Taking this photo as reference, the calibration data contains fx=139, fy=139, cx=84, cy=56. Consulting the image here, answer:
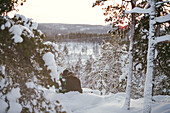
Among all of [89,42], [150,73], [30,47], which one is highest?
[30,47]

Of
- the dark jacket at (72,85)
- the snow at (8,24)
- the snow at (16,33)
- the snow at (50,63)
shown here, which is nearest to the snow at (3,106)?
the snow at (50,63)

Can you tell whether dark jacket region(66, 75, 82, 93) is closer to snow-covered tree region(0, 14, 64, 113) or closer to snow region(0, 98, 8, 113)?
snow-covered tree region(0, 14, 64, 113)

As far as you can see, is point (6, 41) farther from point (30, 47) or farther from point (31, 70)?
point (31, 70)

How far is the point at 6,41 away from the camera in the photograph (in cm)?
331

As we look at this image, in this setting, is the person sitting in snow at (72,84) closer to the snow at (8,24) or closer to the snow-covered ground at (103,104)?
the snow-covered ground at (103,104)

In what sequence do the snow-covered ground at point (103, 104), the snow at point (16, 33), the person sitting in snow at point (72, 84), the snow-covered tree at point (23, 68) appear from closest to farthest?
the snow at point (16, 33), the snow-covered tree at point (23, 68), the snow-covered ground at point (103, 104), the person sitting in snow at point (72, 84)

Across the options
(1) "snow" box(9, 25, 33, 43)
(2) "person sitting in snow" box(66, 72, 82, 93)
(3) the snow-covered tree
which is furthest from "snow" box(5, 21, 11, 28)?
(2) "person sitting in snow" box(66, 72, 82, 93)

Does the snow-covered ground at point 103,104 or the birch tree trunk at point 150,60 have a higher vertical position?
the birch tree trunk at point 150,60

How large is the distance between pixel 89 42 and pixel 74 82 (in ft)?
470

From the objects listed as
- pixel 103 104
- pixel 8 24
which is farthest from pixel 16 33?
pixel 103 104

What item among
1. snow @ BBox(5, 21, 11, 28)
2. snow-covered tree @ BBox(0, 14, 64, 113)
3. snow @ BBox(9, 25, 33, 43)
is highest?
snow @ BBox(5, 21, 11, 28)

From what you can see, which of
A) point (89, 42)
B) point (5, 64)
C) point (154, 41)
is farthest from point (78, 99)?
point (89, 42)

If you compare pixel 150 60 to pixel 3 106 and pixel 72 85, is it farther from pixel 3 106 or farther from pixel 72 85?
pixel 72 85

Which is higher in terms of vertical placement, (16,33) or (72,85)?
(16,33)
